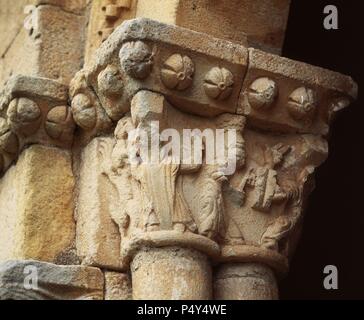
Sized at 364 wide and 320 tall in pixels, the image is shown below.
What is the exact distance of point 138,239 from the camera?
11.9 ft

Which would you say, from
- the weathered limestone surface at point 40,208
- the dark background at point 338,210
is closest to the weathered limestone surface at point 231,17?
the weathered limestone surface at point 40,208

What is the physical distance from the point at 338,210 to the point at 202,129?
1505mm

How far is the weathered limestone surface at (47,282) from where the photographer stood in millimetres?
3725

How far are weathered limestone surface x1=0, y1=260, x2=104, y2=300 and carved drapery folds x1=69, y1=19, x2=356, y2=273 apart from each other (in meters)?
0.06

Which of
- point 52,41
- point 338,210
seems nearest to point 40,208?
point 52,41

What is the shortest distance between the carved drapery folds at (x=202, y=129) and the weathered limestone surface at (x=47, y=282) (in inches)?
2.5

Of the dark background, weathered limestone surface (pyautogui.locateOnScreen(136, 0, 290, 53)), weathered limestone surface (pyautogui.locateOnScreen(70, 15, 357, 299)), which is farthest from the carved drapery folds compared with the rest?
the dark background

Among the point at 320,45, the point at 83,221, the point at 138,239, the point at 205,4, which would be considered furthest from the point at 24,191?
the point at 320,45

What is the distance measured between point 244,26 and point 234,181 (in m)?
0.52

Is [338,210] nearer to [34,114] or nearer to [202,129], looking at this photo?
[202,129]

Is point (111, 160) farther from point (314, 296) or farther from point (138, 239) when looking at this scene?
point (314, 296)

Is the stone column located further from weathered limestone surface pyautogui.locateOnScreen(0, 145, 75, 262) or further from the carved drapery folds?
weathered limestone surface pyautogui.locateOnScreen(0, 145, 75, 262)

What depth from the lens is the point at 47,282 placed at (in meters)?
3.75

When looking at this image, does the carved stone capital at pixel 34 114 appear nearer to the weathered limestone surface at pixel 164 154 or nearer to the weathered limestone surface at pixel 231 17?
the weathered limestone surface at pixel 164 154
